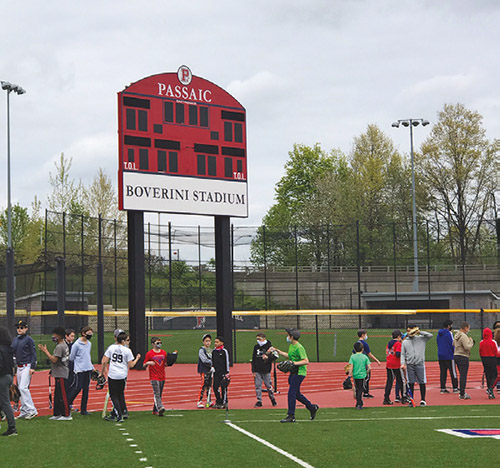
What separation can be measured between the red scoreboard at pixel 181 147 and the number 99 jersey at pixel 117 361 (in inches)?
457

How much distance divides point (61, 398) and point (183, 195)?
12.6 m

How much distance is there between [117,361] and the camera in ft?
44.5

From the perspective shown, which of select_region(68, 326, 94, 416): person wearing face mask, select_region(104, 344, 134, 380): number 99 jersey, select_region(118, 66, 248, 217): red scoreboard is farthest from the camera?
select_region(118, 66, 248, 217): red scoreboard

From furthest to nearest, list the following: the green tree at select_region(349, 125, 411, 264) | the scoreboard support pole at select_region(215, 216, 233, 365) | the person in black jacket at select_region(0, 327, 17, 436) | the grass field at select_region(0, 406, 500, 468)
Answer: the green tree at select_region(349, 125, 411, 264)
the scoreboard support pole at select_region(215, 216, 233, 365)
the person in black jacket at select_region(0, 327, 17, 436)
the grass field at select_region(0, 406, 500, 468)

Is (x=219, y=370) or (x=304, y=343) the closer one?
(x=219, y=370)

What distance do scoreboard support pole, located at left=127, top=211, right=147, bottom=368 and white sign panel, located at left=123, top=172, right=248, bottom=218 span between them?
Answer: 3.16 ft

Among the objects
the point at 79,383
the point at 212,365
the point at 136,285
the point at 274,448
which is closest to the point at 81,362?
the point at 79,383

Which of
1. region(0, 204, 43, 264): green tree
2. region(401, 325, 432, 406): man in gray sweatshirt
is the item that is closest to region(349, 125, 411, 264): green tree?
region(0, 204, 43, 264): green tree

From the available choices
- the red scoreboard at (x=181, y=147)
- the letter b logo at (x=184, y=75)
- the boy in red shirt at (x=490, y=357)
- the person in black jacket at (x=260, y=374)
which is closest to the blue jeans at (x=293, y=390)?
the person in black jacket at (x=260, y=374)

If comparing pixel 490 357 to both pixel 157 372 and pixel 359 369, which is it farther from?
pixel 157 372

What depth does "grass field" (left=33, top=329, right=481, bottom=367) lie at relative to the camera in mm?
32750

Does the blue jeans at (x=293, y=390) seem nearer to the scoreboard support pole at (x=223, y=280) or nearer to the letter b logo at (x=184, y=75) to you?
the scoreboard support pole at (x=223, y=280)

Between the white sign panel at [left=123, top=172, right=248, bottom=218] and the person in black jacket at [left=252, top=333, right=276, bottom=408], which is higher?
the white sign panel at [left=123, top=172, right=248, bottom=218]

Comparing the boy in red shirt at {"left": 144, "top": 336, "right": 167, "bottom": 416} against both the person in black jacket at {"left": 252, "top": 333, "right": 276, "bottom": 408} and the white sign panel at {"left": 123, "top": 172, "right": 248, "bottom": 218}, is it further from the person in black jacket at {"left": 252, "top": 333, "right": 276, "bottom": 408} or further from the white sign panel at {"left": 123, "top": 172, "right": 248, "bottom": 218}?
the white sign panel at {"left": 123, "top": 172, "right": 248, "bottom": 218}
